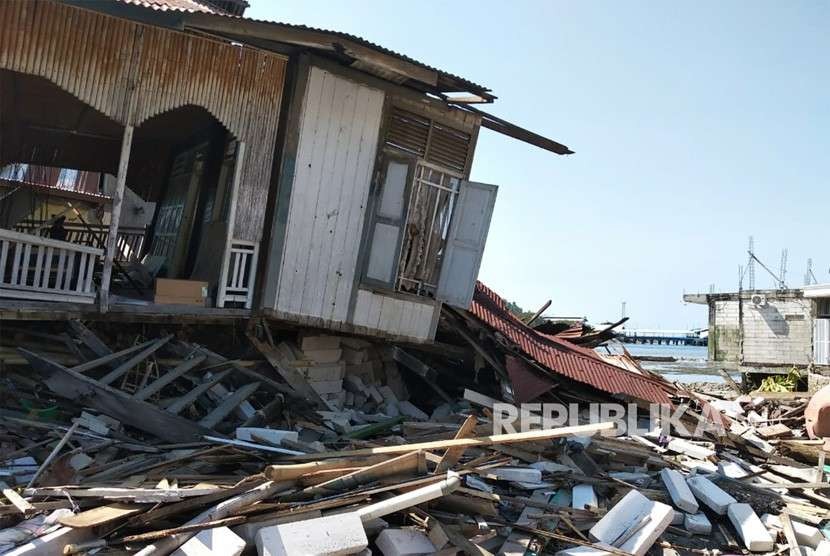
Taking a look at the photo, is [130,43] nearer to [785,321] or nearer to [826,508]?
[826,508]

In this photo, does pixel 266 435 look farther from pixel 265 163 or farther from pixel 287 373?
pixel 265 163

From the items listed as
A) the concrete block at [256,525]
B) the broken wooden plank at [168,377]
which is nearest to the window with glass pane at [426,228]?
the broken wooden plank at [168,377]

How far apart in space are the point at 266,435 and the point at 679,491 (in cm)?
412

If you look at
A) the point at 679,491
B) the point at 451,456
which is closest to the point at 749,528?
the point at 679,491

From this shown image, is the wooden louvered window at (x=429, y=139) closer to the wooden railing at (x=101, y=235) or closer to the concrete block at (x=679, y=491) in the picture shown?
the concrete block at (x=679, y=491)

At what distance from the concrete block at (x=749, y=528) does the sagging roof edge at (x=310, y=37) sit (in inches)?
215

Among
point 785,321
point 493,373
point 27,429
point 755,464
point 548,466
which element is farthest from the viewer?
point 785,321

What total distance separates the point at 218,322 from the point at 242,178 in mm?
1789

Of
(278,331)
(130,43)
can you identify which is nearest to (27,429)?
(278,331)

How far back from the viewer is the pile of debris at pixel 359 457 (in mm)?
4441

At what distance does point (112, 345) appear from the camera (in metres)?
7.57

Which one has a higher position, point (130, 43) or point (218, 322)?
point (130, 43)

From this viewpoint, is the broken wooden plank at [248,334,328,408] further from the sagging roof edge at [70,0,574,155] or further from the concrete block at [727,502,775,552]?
the concrete block at [727,502,775,552]

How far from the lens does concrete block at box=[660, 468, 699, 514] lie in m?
6.36
